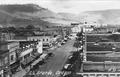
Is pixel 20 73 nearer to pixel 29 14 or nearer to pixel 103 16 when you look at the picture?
pixel 29 14

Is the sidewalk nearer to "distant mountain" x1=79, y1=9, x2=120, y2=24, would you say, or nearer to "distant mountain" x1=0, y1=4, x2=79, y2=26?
"distant mountain" x1=0, y1=4, x2=79, y2=26

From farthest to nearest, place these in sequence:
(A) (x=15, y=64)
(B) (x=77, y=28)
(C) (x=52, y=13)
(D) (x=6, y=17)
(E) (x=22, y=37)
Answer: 1. (C) (x=52, y=13)
2. (D) (x=6, y=17)
3. (B) (x=77, y=28)
4. (E) (x=22, y=37)
5. (A) (x=15, y=64)

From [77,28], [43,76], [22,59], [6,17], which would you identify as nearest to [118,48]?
[43,76]

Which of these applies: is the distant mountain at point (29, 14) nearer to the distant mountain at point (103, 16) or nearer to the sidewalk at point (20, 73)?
the distant mountain at point (103, 16)

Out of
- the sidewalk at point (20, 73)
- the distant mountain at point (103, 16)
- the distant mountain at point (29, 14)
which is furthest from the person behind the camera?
the distant mountain at point (103, 16)

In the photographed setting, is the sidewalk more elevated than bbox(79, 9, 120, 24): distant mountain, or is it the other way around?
bbox(79, 9, 120, 24): distant mountain

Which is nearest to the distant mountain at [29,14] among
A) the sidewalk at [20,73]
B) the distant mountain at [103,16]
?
the distant mountain at [103,16]

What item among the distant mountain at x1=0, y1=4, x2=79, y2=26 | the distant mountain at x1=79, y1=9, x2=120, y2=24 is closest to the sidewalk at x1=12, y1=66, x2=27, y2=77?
the distant mountain at x1=0, y1=4, x2=79, y2=26

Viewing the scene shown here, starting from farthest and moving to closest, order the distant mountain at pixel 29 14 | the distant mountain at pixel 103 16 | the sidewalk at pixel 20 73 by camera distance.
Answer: the distant mountain at pixel 103 16 < the distant mountain at pixel 29 14 < the sidewalk at pixel 20 73

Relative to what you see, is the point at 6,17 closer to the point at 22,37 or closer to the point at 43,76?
the point at 22,37

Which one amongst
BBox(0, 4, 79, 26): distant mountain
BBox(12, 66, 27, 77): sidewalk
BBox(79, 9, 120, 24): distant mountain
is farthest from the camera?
BBox(79, 9, 120, 24): distant mountain

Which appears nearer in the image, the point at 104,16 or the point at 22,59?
the point at 22,59
